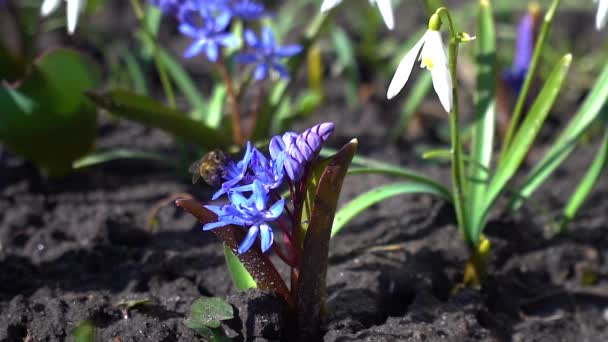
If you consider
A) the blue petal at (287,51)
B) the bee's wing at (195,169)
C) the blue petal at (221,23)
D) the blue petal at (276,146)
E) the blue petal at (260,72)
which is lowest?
the blue petal at (276,146)

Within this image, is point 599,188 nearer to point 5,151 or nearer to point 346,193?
point 346,193

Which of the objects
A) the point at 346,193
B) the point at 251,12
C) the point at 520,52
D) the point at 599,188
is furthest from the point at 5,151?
the point at 599,188

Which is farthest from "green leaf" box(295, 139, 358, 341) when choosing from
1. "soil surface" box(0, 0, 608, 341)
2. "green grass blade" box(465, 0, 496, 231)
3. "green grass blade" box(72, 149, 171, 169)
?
"green grass blade" box(72, 149, 171, 169)

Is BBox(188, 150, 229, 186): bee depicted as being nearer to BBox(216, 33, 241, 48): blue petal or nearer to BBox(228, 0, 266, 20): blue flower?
BBox(216, 33, 241, 48): blue petal

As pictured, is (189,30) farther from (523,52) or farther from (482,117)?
(523,52)

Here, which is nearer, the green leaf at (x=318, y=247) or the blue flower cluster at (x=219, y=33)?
the green leaf at (x=318, y=247)

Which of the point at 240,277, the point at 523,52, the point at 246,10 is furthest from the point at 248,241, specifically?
the point at 523,52

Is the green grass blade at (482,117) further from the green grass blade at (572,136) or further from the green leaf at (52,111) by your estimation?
the green leaf at (52,111)

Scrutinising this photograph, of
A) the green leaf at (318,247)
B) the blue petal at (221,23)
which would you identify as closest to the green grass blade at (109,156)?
the blue petal at (221,23)
